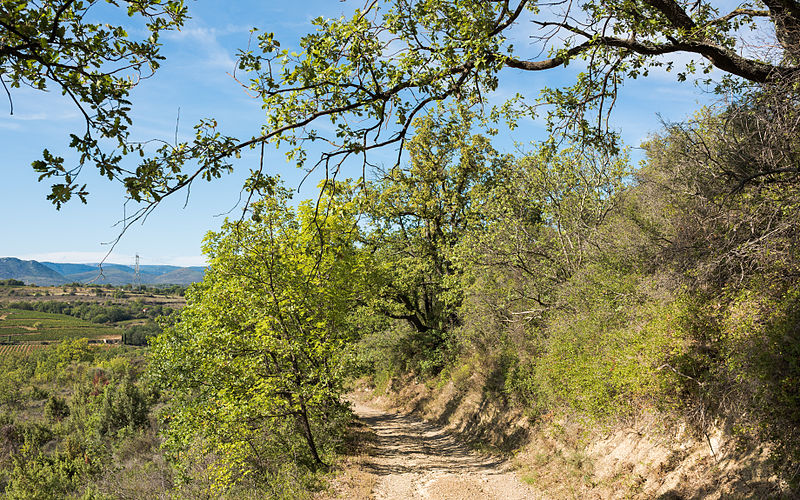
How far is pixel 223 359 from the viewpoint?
11281 mm

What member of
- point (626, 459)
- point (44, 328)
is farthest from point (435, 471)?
point (44, 328)

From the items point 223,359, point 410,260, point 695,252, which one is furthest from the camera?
point 410,260

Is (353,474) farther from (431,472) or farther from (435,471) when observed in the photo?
(435,471)

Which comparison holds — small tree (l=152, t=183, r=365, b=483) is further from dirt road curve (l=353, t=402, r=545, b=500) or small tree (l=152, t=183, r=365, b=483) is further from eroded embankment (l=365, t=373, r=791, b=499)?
eroded embankment (l=365, t=373, r=791, b=499)

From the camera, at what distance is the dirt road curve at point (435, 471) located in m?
10.1

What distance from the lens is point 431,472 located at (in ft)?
39.3

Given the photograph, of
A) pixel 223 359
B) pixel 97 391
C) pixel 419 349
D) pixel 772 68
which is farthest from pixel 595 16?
pixel 97 391

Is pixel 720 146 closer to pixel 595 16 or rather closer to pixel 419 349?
pixel 595 16

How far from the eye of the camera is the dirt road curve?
1011 centimetres

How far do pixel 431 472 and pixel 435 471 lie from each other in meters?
0.16

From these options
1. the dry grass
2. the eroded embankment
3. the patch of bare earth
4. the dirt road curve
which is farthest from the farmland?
the eroded embankment

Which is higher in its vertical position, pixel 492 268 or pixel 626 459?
pixel 492 268

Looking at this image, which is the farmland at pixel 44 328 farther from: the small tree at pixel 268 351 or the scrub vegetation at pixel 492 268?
the small tree at pixel 268 351

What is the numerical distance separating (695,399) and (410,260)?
13780 mm
